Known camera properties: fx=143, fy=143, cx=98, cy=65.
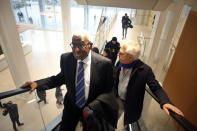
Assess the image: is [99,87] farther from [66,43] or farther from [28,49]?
[28,49]

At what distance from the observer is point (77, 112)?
2.10m

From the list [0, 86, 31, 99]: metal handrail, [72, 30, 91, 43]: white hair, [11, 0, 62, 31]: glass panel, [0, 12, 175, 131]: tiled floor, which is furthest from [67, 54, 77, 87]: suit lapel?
[11, 0, 62, 31]: glass panel

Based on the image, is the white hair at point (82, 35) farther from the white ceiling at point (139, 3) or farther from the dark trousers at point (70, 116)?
the white ceiling at point (139, 3)

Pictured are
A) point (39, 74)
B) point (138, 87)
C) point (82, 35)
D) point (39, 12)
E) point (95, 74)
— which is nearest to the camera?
point (82, 35)

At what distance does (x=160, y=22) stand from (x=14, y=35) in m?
4.11

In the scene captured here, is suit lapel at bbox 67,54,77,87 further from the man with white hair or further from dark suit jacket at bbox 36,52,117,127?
the man with white hair

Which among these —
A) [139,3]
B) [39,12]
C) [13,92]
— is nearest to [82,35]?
[13,92]

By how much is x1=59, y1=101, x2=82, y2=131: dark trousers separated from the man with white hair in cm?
70

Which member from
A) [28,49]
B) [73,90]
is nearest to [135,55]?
[73,90]

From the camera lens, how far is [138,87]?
6.57 feet

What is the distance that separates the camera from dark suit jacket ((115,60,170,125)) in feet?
6.23

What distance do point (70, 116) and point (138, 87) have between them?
1.07 metres

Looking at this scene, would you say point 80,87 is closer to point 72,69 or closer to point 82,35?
point 72,69

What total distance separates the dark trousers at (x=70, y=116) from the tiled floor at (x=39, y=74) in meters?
0.91
